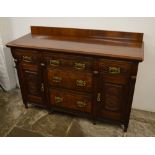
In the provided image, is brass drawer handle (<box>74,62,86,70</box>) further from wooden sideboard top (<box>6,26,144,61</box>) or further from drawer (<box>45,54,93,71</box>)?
wooden sideboard top (<box>6,26,144,61</box>)

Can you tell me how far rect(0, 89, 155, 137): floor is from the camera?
1.97m

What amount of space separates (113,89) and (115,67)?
0.77 ft

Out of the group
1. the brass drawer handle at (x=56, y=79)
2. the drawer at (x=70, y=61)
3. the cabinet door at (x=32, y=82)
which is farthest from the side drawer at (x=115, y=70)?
the cabinet door at (x=32, y=82)

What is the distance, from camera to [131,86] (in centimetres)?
167

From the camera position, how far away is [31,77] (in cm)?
206

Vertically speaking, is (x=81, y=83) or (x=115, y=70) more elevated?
(x=115, y=70)

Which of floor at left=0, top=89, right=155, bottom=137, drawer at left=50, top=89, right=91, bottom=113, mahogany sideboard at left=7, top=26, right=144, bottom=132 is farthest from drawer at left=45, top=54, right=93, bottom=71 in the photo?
floor at left=0, top=89, right=155, bottom=137

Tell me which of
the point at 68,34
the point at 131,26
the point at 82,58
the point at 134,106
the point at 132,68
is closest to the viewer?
the point at 132,68

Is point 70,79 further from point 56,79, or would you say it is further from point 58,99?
point 58,99

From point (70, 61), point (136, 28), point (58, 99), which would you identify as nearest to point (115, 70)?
point (70, 61)

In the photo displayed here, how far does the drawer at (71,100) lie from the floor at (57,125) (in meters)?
0.20

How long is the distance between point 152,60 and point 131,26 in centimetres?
43
